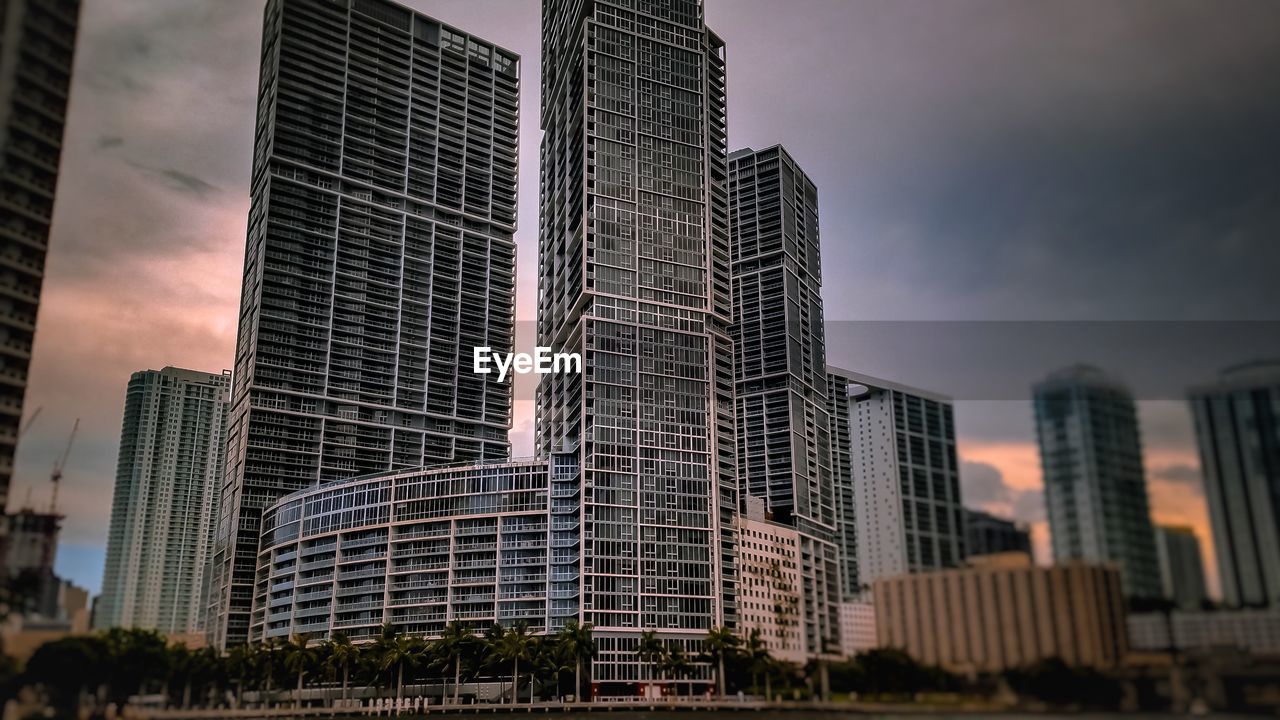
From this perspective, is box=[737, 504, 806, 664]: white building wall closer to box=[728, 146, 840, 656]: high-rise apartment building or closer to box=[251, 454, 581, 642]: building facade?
Result: box=[728, 146, 840, 656]: high-rise apartment building

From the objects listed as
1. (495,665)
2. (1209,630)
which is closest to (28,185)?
(1209,630)

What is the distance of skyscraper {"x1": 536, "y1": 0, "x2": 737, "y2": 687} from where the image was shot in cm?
12938

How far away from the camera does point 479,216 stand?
644 ft

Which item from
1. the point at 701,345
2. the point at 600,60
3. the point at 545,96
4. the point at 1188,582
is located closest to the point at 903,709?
the point at 1188,582

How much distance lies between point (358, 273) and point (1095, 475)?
143 metres

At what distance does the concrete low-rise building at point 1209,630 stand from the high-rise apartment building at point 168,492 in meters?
147

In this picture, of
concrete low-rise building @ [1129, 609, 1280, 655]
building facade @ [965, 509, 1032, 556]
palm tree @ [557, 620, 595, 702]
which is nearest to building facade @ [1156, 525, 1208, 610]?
concrete low-rise building @ [1129, 609, 1280, 655]

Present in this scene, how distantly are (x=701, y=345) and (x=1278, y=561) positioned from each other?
89.6m

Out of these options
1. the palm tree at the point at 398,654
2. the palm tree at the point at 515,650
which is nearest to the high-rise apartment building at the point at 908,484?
the palm tree at the point at 515,650

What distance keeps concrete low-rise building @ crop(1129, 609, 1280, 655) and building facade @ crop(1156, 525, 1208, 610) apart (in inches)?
29.2

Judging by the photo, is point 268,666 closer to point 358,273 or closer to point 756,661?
point 756,661

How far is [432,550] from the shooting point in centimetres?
13800

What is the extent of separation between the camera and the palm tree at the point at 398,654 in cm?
11938

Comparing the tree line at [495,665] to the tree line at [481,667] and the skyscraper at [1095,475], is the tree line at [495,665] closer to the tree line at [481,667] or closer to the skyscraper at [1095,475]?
the tree line at [481,667]
